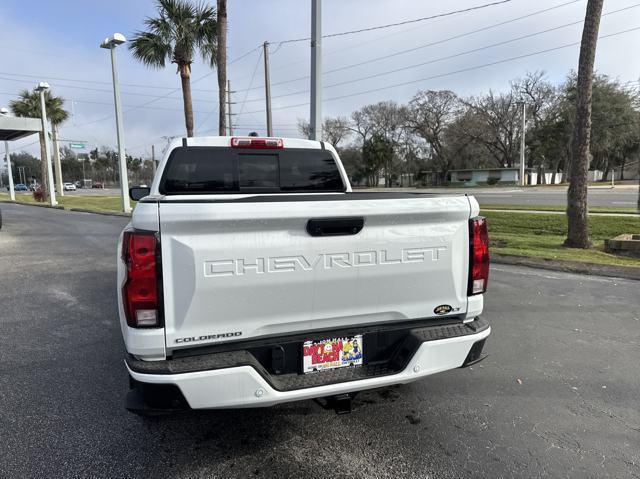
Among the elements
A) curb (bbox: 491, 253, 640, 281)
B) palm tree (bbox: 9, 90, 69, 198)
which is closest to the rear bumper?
curb (bbox: 491, 253, 640, 281)

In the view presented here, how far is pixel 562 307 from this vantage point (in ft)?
18.2

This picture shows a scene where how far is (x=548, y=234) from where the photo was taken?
474 inches

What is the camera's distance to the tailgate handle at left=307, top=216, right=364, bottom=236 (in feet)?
7.79

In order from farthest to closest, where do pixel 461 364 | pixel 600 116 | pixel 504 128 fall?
pixel 504 128, pixel 600 116, pixel 461 364

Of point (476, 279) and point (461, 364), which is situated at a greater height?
point (476, 279)

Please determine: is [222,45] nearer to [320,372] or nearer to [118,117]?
[118,117]

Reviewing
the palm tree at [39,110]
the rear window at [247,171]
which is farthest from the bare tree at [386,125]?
the rear window at [247,171]

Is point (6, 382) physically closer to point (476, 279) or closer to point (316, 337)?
point (316, 337)

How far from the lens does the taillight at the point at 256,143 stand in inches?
165

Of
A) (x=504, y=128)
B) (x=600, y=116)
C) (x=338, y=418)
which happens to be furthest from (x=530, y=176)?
(x=338, y=418)

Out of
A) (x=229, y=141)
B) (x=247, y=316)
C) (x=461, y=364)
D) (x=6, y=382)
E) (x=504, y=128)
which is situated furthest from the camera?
(x=504, y=128)

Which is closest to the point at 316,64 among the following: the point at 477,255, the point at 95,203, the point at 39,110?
the point at 477,255

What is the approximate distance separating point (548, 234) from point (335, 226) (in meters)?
11.4

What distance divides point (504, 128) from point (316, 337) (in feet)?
201
